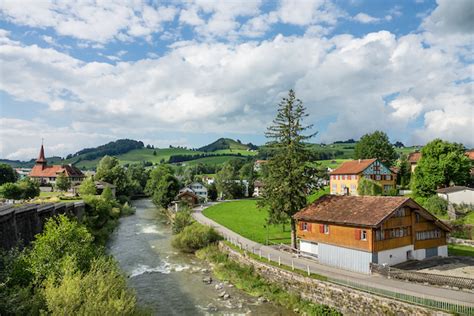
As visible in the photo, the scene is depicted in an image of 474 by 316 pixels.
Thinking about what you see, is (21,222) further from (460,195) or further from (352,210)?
(460,195)

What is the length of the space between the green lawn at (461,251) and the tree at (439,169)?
18418mm

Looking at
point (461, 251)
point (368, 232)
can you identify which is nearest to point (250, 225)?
point (461, 251)

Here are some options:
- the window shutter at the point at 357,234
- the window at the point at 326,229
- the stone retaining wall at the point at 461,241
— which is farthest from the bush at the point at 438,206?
the window shutter at the point at 357,234

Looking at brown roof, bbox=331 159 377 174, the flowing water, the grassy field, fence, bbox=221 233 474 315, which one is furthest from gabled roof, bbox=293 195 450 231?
brown roof, bbox=331 159 377 174

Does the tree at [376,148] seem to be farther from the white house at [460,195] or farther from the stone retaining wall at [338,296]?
the stone retaining wall at [338,296]

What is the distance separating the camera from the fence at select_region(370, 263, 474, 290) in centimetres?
2283

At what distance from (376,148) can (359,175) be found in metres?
21.4

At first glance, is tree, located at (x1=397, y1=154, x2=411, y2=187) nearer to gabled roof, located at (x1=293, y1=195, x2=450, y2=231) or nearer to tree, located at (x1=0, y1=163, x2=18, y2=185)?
gabled roof, located at (x1=293, y1=195, x2=450, y2=231)

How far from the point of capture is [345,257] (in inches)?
1165

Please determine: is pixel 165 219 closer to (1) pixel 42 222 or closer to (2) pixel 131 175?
(1) pixel 42 222

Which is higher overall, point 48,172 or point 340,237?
point 48,172

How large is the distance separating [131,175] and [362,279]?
119 m

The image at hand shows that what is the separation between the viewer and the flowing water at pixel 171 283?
25.8 meters

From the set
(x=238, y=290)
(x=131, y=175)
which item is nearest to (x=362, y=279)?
(x=238, y=290)
